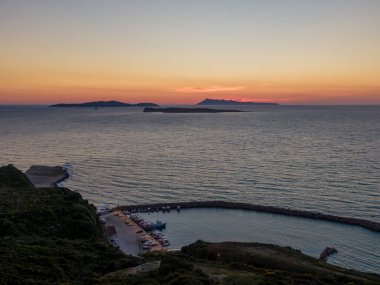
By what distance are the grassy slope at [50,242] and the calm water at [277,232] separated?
15178mm

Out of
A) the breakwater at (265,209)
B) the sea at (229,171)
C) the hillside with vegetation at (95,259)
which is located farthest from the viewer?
the sea at (229,171)

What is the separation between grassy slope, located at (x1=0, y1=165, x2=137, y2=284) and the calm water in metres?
15.2

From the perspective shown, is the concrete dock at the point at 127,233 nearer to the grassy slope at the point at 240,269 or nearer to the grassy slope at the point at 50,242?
the grassy slope at the point at 50,242

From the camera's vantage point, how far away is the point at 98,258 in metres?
29.8

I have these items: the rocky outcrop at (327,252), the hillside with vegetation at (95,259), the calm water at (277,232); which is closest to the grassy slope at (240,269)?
the hillside with vegetation at (95,259)

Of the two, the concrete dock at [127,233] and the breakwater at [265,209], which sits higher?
the breakwater at [265,209]

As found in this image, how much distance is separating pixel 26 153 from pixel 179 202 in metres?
74.5

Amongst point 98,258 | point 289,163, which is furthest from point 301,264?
point 289,163

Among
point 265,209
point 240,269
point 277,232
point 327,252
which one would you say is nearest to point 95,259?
point 240,269

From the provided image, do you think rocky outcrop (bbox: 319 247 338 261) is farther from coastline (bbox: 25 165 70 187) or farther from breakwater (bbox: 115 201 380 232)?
coastline (bbox: 25 165 70 187)

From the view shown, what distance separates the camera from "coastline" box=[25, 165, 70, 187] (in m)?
82.8

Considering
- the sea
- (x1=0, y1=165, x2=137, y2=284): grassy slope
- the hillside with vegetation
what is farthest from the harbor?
the sea

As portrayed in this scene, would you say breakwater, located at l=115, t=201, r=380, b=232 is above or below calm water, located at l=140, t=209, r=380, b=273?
above

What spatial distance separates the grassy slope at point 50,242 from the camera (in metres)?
24.6
